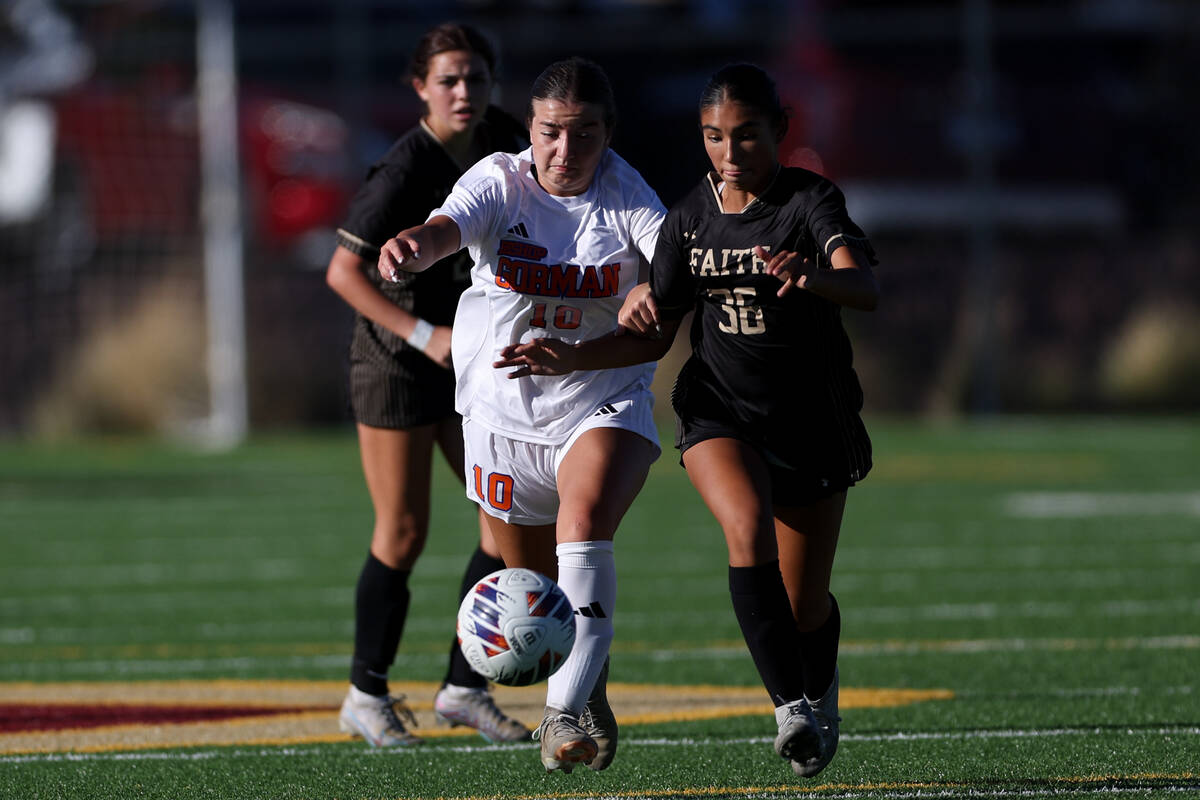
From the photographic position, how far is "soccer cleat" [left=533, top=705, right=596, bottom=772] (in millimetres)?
5082

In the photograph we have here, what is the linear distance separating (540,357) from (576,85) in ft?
2.46

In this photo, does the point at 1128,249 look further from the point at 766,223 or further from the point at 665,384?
the point at 766,223

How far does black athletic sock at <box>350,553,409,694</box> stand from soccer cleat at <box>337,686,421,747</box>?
0.06 m

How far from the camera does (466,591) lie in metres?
6.60

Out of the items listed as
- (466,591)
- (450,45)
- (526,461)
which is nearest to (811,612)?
(526,461)

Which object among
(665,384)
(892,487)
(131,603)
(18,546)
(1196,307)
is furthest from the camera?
(1196,307)

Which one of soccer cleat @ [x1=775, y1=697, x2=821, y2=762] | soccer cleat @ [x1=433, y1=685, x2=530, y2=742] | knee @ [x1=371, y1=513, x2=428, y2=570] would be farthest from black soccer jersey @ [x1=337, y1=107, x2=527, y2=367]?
soccer cleat @ [x1=775, y1=697, x2=821, y2=762]

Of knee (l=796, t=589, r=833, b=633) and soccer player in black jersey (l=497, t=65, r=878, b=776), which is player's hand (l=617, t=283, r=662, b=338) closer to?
soccer player in black jersey (l=497, t=65, r=878, b=776)

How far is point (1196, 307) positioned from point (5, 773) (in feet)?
65.4

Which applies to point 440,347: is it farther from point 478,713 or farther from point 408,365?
point 478,713

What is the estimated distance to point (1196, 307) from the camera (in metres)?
23.7

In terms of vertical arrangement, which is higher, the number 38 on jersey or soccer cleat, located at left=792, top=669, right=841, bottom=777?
the number 38 on jersey

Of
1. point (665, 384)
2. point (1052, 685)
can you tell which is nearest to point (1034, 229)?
point (665, 384)

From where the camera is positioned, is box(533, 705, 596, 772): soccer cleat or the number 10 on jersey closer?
box(533, 705, 596, 772): soccer cleat
